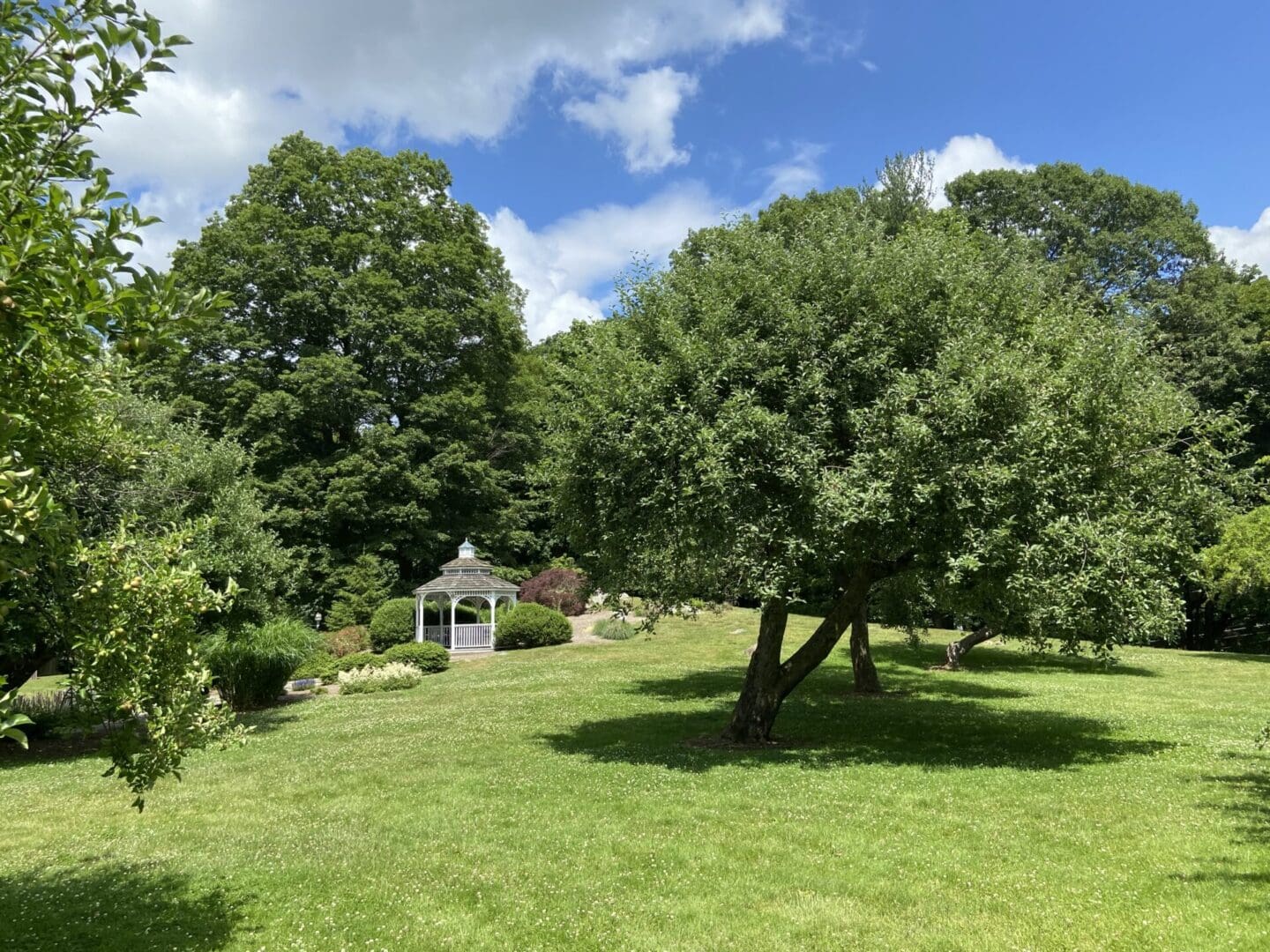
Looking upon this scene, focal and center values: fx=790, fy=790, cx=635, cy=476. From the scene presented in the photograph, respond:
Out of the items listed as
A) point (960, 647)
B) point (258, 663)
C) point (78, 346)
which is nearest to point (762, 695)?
point (78, 346)

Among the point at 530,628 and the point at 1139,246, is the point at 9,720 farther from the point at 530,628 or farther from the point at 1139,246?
the point at 1139,246

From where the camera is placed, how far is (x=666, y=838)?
27.5 ft

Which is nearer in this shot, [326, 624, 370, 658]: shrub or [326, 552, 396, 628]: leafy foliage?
[326, 624, 370, 658]: shrub

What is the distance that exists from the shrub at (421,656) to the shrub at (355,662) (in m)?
0.42

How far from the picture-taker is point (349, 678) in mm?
23828

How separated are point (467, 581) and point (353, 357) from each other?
37.5ft

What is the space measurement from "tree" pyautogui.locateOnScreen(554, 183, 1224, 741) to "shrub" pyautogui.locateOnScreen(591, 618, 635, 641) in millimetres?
18544

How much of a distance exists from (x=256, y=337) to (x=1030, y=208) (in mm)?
40184

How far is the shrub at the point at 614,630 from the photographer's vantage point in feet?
108

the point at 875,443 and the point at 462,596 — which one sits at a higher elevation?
the point at 875,443

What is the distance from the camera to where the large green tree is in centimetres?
3319

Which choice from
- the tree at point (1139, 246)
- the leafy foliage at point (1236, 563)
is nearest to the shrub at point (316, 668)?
the leafy foliage at point (1236, 563)

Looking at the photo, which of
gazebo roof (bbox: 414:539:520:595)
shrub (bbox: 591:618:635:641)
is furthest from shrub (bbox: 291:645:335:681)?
shrub (bbox: 591:618:635:641)

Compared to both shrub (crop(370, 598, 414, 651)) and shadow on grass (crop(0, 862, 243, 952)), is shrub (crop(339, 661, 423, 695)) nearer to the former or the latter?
shrub (crop(370, 598, 414, 651))
